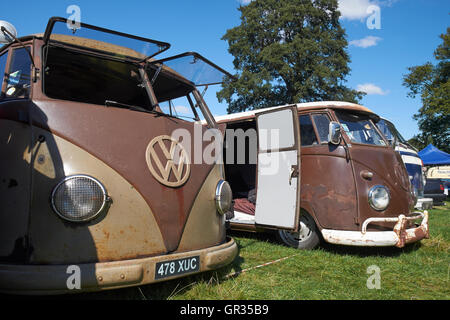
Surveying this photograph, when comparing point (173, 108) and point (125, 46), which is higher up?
point (125, 46)

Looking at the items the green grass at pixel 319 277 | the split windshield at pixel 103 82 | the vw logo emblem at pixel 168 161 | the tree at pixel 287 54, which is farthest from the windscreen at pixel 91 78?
the tree at pixel 287 54

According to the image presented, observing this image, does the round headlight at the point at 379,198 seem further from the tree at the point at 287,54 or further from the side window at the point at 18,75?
the tree at the point at 287,54

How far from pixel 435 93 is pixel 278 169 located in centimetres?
2075

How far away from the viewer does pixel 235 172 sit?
863 centimetres

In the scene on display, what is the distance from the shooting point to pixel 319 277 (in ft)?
13.0

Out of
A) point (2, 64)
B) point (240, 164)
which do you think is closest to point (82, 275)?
point (2, 64)

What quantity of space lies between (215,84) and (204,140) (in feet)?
3.20

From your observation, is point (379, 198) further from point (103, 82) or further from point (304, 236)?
point (103, 82)

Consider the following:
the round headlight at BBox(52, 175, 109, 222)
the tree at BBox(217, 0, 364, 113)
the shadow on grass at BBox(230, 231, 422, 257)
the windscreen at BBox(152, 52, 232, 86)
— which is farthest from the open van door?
the tree at BBox(217, 0, 364, 113)

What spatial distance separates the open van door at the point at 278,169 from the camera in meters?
5.14

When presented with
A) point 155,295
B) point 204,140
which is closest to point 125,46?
point 204,140

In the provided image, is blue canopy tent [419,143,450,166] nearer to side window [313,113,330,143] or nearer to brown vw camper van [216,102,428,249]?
brown vw camper van [216,102,428,249]

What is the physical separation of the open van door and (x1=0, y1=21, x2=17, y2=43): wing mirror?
362 cm

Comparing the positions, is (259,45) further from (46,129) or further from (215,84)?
(46,129)
